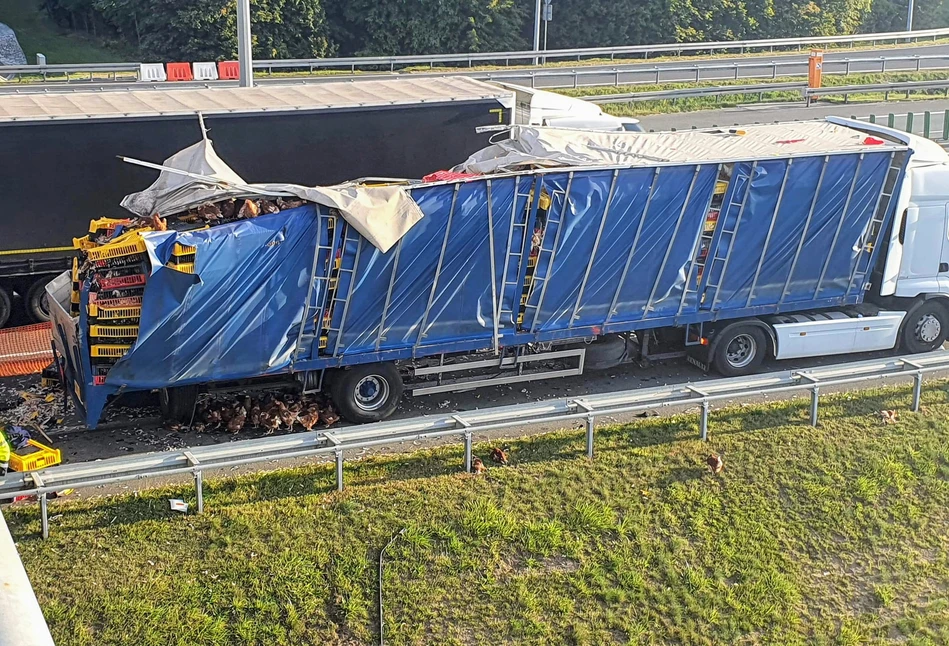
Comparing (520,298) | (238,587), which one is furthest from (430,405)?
(238,587)

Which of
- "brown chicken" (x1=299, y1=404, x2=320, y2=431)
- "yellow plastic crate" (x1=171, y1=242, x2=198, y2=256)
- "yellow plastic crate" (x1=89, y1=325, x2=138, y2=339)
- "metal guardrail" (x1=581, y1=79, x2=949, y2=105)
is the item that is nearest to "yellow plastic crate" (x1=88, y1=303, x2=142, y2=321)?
"yellow plastic crate" (x1=89, y1=325, x2=138, y2=339)

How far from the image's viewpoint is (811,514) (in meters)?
10.7

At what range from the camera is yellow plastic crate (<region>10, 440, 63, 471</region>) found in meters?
9.96

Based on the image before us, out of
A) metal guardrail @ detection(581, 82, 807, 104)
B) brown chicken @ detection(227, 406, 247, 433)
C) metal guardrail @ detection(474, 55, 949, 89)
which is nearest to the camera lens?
brown chicken @ detection(227, 406, 247, 433)

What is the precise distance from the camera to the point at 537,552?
9.80 m

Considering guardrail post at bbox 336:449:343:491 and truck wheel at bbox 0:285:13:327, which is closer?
guardrail post at bbox 336:449:343:491

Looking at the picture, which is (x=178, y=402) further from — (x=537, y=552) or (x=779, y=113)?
(x=779, y=113)

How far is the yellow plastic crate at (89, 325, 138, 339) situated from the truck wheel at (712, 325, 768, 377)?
6.92 meters

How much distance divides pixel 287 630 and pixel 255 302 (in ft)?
12.0

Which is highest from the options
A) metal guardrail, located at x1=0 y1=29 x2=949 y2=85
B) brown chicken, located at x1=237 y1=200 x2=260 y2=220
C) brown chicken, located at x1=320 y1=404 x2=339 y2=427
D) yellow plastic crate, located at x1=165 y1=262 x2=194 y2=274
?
metal guardrail, located at x1=0 y1=29 x2=949 y2=85

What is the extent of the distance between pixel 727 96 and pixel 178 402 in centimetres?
2650

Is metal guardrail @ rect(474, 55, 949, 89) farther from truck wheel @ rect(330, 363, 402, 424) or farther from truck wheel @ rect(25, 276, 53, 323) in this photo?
truck wheel @ rect(330, 363, 402, 424)

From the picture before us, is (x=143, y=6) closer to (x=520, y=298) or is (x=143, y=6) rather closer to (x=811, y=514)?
(x=520, y=298)

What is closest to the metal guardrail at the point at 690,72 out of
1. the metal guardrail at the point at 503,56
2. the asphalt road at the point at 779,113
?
the metal guardrail at the point at 503,56
